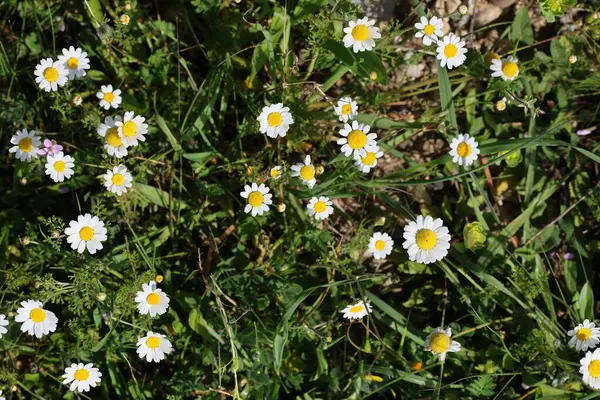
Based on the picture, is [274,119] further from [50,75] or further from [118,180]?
[50,75]

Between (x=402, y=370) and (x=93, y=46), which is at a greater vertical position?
(x=93, y=46)

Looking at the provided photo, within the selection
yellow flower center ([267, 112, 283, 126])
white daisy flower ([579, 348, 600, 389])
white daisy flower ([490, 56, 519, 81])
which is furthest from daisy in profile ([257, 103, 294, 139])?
white daisy flower ([579, 348, 600, 389])

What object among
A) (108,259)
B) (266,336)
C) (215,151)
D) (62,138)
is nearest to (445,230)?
(266,336)

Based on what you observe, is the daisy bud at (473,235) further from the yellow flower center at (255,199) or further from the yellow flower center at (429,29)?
the yellow flower center at (255,199)

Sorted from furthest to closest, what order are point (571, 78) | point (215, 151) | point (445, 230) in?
point (571, 78), point (215, 151), point (445, 230)

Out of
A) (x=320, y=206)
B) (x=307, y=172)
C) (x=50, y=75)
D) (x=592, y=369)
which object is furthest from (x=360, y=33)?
(x=592, y=369)

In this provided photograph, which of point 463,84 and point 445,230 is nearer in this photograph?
point 445,230

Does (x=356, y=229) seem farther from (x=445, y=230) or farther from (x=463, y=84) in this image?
(x=463, y=84)

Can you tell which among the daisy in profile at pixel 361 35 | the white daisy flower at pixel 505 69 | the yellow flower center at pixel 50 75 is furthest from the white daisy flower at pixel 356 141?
the yellow flower center at pixel 50 75
